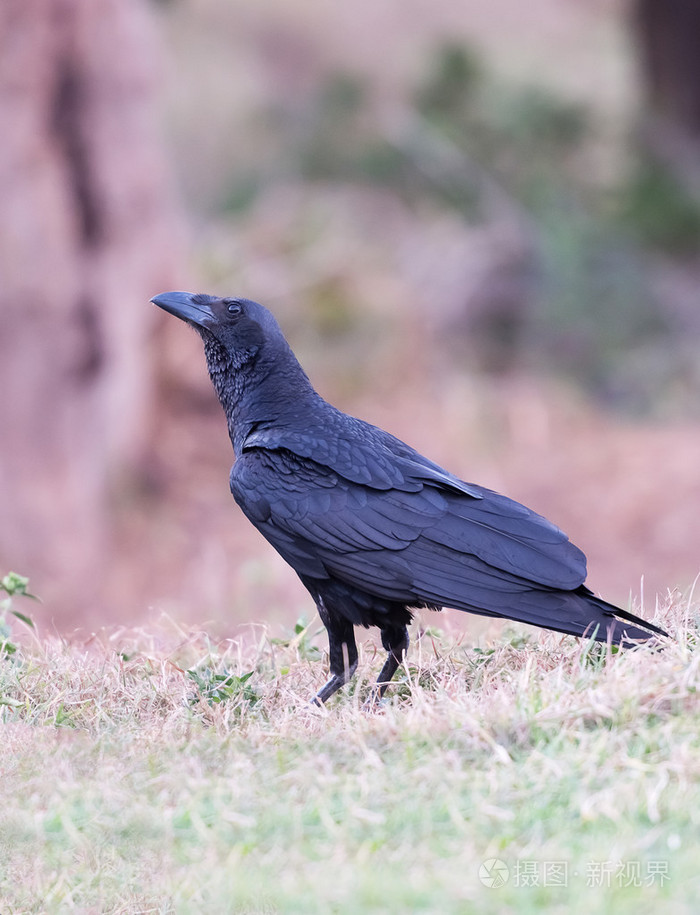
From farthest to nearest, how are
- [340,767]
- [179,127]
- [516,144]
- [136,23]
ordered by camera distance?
[179,127] < [516,144] < [136,23] < [340,767]

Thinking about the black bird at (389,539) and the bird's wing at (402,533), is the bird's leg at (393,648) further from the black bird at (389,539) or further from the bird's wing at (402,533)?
the bird's wing at (402,533)

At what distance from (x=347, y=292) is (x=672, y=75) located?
24.1ft

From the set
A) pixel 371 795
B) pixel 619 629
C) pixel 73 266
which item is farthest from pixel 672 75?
pixel 371 795

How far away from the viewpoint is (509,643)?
4.25m

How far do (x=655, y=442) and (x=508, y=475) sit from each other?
61.1 inches

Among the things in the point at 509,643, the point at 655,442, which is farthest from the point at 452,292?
the point at 509,643

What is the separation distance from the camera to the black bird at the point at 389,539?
12.0 feet

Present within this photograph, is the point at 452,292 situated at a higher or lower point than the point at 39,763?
higher

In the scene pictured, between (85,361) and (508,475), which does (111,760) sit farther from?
(508,475)

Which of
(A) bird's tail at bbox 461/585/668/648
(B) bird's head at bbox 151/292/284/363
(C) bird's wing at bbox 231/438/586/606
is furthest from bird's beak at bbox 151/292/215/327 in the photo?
(A) bird's tail at bbox 461/585/668/648

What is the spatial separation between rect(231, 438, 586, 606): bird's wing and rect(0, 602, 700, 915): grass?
31 cm

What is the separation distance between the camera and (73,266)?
924 cm

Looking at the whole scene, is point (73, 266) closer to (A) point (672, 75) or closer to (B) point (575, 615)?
(B) point (575, 615)

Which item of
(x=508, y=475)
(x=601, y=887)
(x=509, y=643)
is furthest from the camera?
(x=508, y=475)
